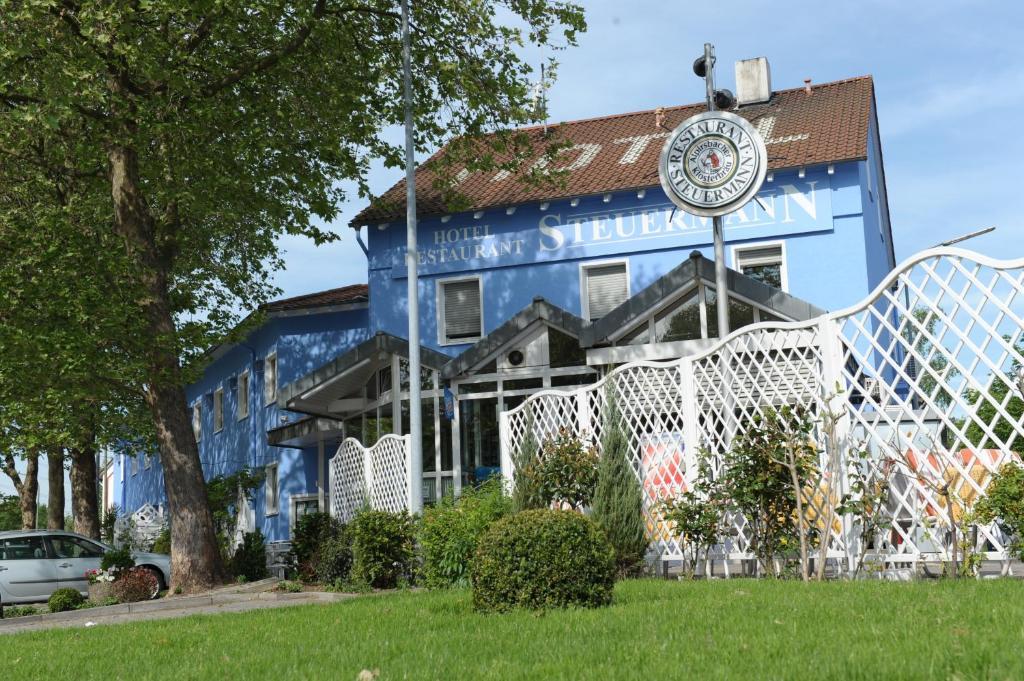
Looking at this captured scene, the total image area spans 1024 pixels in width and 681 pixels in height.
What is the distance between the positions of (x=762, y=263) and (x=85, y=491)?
727 inches

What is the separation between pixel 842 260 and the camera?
23.5 metres

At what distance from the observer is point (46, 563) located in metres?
21.3

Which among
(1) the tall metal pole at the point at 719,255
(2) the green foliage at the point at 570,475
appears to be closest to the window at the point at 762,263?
(1) the tall metal pole at the point at 719,255

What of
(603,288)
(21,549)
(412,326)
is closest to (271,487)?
(21,549)

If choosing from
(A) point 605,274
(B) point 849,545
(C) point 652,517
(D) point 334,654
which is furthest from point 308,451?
(D) point 334,654

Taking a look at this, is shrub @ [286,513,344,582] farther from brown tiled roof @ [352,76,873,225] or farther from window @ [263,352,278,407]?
window @ [263,352,278,407]

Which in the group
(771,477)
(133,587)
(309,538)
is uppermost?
(771,477)

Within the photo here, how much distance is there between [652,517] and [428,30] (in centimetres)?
1154

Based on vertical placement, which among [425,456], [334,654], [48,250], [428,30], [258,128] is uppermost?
[428,30]

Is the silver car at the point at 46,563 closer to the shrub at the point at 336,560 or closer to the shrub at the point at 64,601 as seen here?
the shrub at the point at 64,601

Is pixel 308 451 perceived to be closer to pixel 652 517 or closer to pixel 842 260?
pixel 842 260

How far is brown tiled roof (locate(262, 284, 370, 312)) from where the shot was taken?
29.0 m

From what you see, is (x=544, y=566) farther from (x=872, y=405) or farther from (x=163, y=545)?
(x=163, y=545)

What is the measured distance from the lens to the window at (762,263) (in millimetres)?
24234
